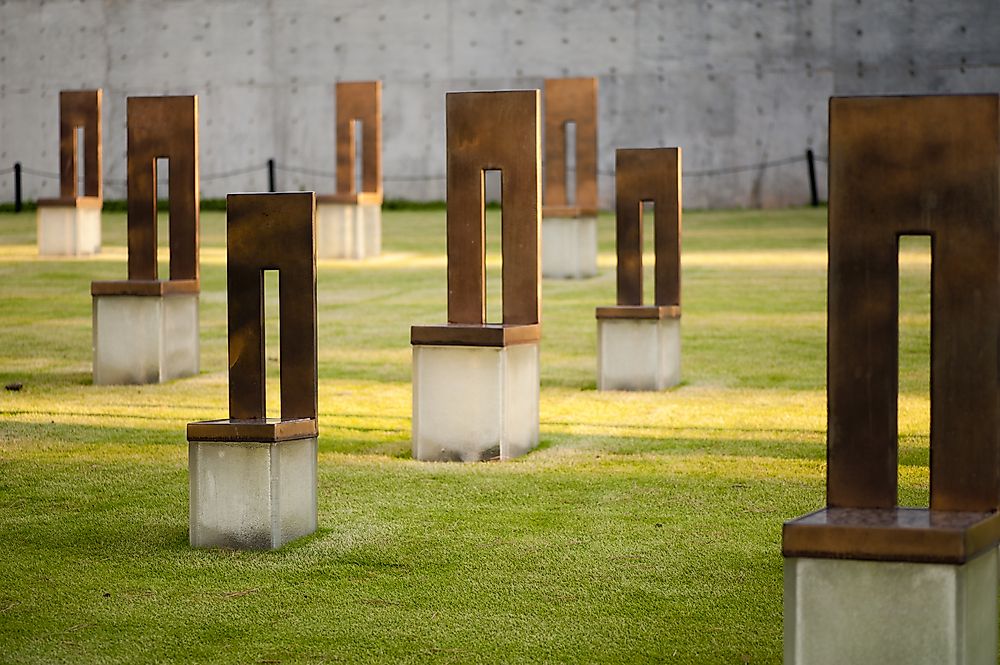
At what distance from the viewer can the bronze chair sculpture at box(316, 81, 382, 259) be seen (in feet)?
56.0

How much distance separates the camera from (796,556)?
2934mm

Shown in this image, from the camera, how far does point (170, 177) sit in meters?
8.64

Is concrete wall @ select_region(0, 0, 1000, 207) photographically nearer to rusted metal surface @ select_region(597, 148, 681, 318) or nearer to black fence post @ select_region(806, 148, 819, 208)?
black fence post @ select_region(806, 148, 819, 208)

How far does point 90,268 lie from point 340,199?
117 inches

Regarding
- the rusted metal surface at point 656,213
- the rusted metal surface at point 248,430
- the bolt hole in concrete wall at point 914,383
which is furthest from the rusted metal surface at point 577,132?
the rusted metal surface at point 248,430

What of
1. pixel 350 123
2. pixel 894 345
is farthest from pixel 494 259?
pixel 894 345

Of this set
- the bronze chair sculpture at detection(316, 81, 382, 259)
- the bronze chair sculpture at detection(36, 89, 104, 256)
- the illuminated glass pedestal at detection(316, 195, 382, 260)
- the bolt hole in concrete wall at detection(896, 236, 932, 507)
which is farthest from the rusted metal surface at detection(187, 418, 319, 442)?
the bronze chair sculpture at detection(36, 89, 104, 256)

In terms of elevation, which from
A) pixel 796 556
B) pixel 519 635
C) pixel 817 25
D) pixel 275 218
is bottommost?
pixel 519 635

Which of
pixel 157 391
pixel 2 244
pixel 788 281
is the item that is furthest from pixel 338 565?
pixel 2 244

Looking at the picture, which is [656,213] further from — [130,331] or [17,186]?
[17,186]

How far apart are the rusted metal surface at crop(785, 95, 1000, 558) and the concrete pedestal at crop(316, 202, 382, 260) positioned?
1412cm

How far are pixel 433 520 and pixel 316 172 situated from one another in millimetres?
22751

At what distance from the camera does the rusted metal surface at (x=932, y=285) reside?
308 centimetres

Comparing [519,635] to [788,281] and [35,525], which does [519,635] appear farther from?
[788,281]
